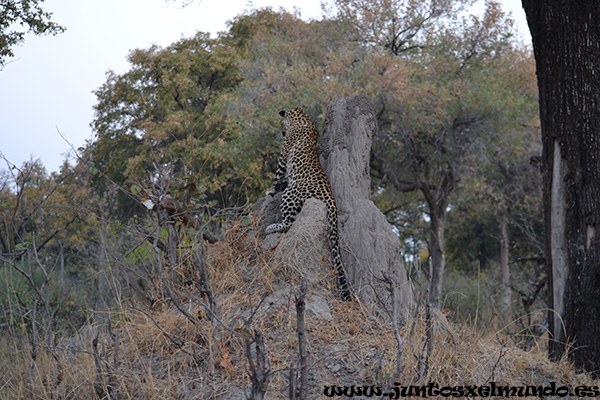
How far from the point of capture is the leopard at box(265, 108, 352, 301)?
7.37 m

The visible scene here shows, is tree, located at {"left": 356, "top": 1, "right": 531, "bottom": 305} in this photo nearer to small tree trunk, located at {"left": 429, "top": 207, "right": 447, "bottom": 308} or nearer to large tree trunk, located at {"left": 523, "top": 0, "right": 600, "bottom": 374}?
small tree trunk, located at {"left": 429, "top": 207, "right": 447, "bottom": 308}

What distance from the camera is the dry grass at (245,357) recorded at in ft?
16.9

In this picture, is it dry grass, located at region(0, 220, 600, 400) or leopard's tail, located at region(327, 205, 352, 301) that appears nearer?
dry grass, located at region(0, 220, 600, 400)

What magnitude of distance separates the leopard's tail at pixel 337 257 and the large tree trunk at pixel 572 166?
2.08 meters

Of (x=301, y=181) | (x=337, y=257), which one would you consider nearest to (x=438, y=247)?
(x=301, y=181)

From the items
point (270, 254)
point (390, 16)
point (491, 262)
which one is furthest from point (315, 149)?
point (491, 262)

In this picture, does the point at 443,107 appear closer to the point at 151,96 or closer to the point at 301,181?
the point at 301,181

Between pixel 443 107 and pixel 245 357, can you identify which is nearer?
pixel 245 357

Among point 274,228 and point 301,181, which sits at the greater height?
point 301,181

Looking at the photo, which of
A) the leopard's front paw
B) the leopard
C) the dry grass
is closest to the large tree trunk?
the dry grass

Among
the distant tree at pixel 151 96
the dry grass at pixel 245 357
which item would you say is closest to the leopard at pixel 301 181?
the dry grass at pixel 245 357

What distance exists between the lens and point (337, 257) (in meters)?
7.21

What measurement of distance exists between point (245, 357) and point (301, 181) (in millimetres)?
3265

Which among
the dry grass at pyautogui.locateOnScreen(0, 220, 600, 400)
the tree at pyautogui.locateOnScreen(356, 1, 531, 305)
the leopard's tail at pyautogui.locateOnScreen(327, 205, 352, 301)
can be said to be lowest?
the dry grass at pyautogui.locateOnScreen(0, 220, 600, 400)
